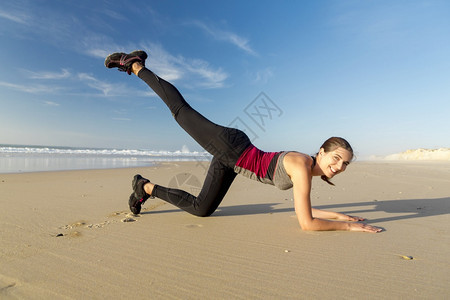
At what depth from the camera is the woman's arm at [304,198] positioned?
2578mm

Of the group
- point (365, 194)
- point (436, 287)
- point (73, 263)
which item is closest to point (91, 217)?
point (73, 263)

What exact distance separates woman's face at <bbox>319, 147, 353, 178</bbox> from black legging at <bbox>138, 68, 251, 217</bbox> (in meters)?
0.83

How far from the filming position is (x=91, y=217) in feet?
10.4

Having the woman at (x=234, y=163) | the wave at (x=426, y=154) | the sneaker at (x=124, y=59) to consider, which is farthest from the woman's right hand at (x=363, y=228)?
the wave at (x=426, y=154)

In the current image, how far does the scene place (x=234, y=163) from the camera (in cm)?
299

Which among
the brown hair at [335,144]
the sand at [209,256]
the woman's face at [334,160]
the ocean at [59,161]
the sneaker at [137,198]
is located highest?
the ocean at [59,161]

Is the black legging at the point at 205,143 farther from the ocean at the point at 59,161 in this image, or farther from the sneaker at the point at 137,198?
the ocean at the point at 59,161

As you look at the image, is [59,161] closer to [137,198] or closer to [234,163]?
[137,198]

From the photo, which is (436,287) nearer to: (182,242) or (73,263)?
(182,242)

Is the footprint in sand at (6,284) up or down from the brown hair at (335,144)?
down

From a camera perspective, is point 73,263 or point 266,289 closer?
point 266,289

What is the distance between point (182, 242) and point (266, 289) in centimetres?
104

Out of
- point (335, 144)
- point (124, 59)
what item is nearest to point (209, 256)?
point (335, 144)

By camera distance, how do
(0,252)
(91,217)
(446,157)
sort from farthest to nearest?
(446,157), (91,217), (0,252)
